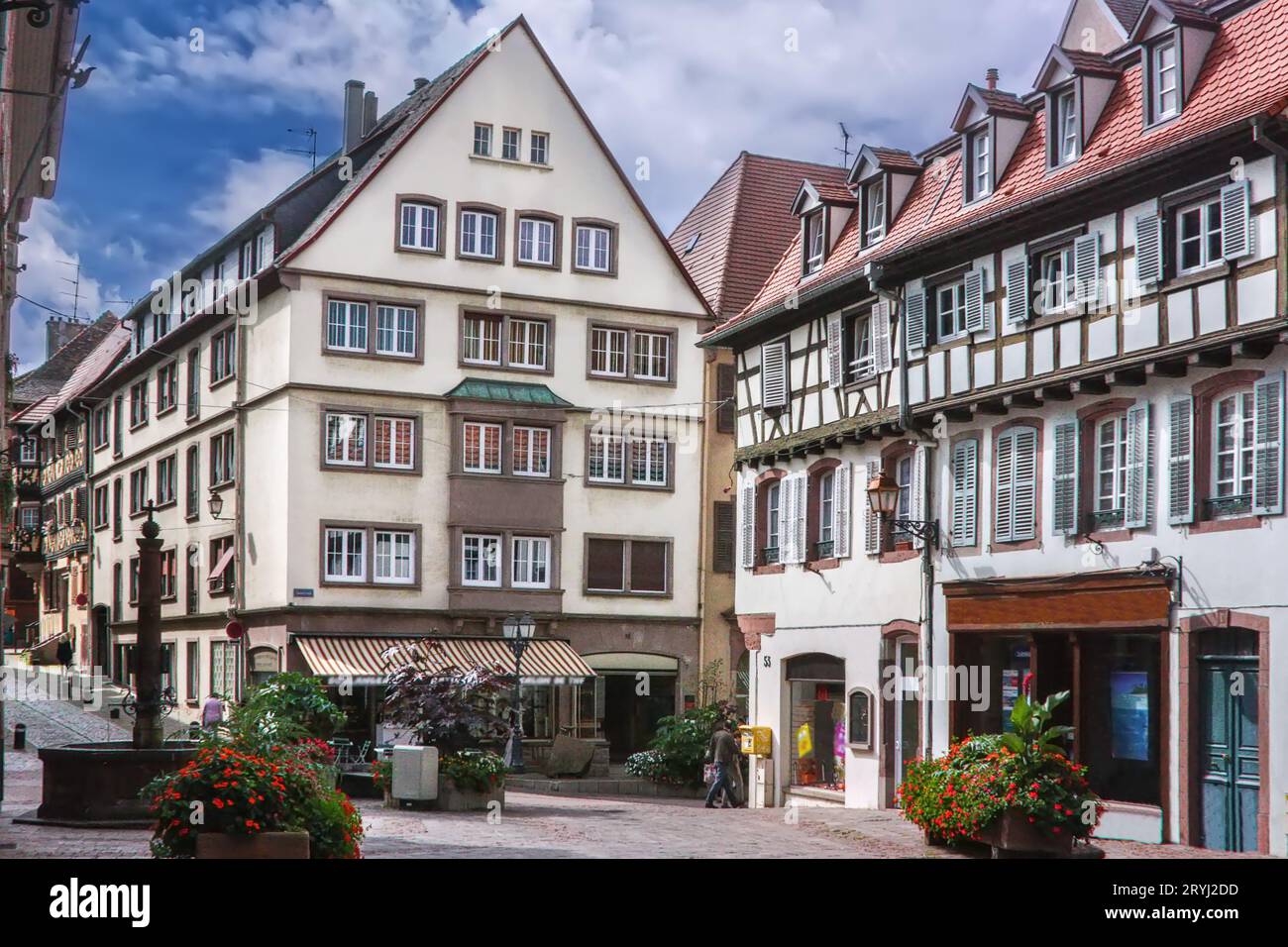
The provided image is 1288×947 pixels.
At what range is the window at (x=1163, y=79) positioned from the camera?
77.0 ft

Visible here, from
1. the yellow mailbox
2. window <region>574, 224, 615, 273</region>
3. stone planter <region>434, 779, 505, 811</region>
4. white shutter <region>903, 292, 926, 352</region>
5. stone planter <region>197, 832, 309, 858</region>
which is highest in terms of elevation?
window <region>574, 224, 615, 273</region>

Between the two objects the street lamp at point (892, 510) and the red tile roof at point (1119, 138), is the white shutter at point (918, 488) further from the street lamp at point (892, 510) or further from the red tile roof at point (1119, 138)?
the red tile roof at point (1119, 138)

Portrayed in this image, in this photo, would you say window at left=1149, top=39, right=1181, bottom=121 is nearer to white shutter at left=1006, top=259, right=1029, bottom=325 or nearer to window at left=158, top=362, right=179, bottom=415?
white shutter at left=1006, top=259, right=1029, bottom=325

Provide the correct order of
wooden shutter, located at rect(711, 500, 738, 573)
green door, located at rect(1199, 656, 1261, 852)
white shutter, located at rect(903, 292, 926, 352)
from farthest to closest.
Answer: wooden shutter, located at rect(711, 500, 738, 573)
white shutter, located at rect(903, 292, 926, 352)
green door, located at rect(1199, 656, 1261, 852)

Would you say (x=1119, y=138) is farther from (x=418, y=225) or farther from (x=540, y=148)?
(x=540, y=148)

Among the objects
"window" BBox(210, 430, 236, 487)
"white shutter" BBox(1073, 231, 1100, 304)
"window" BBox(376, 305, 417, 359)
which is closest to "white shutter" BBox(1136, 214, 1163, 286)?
"white shutter" BBox(1073, 231, 1100, 304)

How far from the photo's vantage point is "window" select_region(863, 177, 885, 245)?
100 ft

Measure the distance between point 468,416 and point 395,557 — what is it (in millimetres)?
3692

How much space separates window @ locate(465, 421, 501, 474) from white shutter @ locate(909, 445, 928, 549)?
16.9 meters

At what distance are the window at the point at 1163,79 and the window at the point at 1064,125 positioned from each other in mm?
1800

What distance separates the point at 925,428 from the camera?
27.8m

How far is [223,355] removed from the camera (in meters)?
46.7

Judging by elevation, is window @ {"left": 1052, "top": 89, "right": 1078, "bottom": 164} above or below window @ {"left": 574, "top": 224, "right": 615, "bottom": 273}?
below
